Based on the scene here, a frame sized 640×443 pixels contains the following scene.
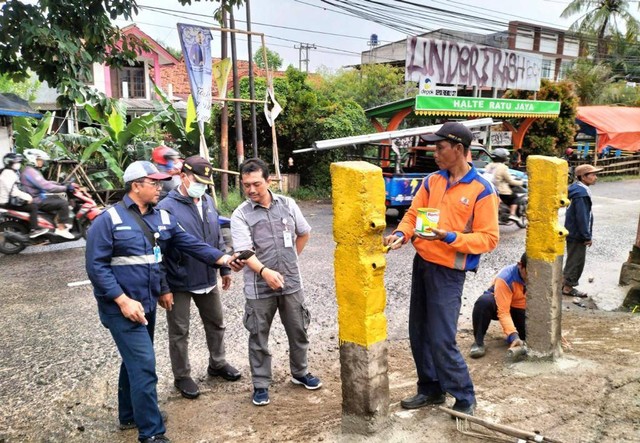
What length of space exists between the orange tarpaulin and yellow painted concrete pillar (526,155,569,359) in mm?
19254

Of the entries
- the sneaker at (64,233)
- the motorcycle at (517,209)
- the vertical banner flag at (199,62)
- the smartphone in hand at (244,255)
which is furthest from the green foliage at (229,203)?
the smartphone in hand at (244,255)

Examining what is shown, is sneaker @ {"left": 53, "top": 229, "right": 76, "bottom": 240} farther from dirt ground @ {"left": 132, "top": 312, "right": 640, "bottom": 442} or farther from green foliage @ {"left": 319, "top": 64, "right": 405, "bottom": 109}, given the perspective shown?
green foliage @ {"left": 319, "top": 64, "right": 405, "bottom": 109}

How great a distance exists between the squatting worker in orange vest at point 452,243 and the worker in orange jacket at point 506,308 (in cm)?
134

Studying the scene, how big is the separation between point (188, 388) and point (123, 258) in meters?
1.37

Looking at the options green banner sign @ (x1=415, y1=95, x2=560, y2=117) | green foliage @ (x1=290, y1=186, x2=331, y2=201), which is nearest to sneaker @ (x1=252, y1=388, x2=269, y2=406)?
green banner sign @ (x1=415, y1=95, x2=560, y2=117)

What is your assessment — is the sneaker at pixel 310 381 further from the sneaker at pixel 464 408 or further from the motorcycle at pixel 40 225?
the motorcycle at pixel 40 225

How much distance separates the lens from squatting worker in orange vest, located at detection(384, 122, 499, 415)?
329cm

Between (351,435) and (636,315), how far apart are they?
13.5 ft

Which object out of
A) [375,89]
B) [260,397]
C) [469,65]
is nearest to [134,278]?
[260,397]

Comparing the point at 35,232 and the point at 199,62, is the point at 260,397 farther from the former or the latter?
the point at 199,62

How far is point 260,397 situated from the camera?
3.90m

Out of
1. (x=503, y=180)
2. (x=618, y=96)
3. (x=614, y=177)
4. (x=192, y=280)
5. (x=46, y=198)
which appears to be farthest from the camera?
(x=618, y=96)

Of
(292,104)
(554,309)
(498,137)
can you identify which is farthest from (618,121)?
(554,309)

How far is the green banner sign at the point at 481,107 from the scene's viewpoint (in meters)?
12.6
